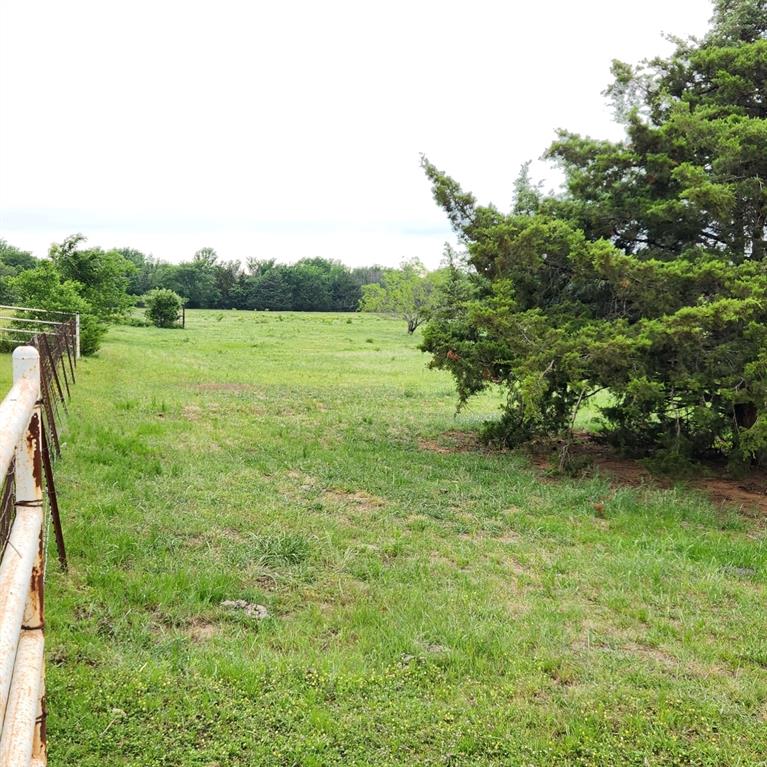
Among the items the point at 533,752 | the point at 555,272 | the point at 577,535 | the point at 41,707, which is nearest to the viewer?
the point at 41,707

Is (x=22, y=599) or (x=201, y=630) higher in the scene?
(x=22, y=599)

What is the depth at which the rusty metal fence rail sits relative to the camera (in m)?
1.52

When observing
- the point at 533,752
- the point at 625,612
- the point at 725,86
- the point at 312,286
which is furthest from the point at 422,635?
→ the point at 312,286

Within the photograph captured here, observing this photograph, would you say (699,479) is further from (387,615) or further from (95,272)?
(95,272)

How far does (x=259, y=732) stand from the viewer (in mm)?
2721

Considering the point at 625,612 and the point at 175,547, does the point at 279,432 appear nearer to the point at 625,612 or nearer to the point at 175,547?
the point at 175,547

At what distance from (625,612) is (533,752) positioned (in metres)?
1.60

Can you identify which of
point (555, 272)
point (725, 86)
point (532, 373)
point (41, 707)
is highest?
point (725, 86)

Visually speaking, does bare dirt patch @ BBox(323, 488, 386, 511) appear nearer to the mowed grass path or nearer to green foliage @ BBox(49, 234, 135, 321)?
the mowed grass path

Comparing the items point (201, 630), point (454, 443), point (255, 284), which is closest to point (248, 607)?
point (201, 630)

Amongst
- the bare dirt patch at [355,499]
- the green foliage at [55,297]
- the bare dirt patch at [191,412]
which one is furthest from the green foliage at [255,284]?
the bare dirt patch at [355,499]

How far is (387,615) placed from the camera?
12.6 ft

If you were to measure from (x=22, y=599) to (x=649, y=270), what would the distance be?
642 centimetres

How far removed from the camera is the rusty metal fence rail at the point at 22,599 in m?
1.52
